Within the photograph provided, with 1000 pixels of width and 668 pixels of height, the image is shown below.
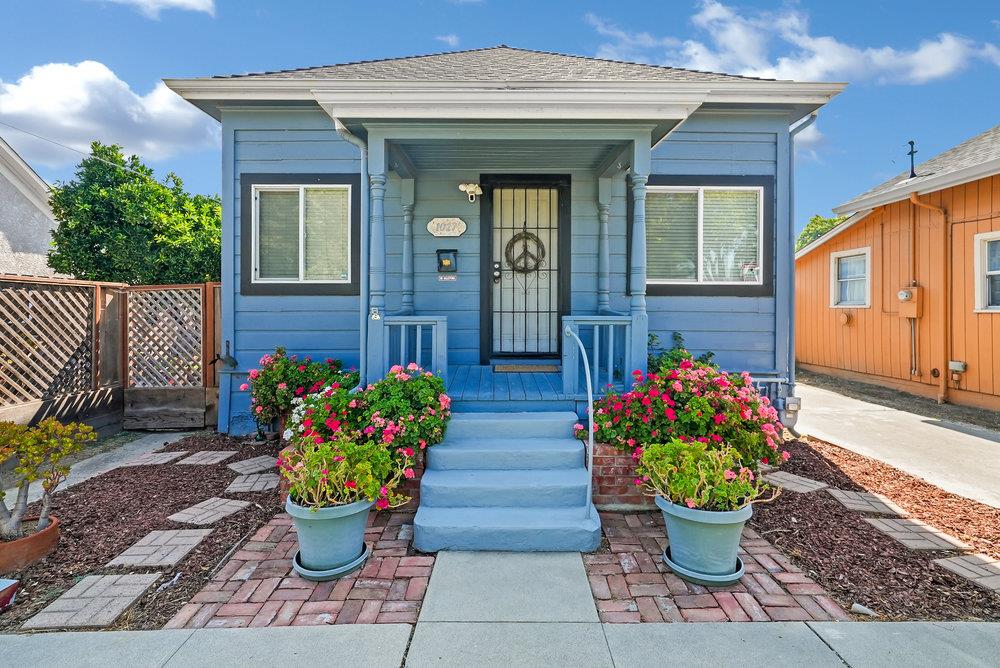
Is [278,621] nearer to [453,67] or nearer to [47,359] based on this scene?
[47,359]

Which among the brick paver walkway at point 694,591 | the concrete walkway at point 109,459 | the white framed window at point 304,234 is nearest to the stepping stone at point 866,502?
the brick paver walkway at point 694,591

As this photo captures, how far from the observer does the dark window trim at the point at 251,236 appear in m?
4.95

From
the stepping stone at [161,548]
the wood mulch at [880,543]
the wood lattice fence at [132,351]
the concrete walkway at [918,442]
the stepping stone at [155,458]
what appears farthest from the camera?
the wood lattice fence at [132,351]

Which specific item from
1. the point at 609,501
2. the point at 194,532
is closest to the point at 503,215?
the point at 609,501

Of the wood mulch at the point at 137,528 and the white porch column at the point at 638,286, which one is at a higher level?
the white porch column at the point at 638,286

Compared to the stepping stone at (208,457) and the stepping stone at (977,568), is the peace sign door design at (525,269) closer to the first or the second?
the stepping stone at (208,457)

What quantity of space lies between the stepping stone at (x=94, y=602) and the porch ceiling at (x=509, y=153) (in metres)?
3.28

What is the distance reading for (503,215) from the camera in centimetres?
514

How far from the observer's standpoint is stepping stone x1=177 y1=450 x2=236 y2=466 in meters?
4.20

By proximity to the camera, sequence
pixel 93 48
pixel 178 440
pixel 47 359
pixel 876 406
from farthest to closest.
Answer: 1. pixel 93 48
2. pixel 876 406
3. pixel 178 440
4. pixel 47 359

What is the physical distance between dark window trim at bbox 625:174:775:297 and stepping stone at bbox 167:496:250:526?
13.0 ft

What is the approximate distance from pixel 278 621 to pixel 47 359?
4.32 m

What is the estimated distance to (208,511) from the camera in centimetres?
321

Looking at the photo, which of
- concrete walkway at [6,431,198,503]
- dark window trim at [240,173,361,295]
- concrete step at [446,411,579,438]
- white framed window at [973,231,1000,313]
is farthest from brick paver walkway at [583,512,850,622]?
white framed window at [973,231,1000,313]
